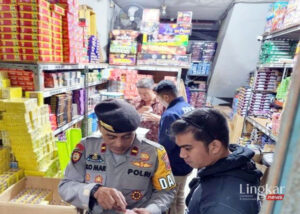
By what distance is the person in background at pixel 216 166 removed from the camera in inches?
33.9

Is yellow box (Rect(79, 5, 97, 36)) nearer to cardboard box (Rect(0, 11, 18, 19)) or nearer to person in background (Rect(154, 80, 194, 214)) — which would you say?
cardboard box (Rect(0, 11, 18, 19))

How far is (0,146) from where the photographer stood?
2145 millimetres

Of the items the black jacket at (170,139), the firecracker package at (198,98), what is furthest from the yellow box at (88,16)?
the firecracker package at (198,98)

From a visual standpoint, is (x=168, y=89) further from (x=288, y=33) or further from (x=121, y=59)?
(x=121, y=59)

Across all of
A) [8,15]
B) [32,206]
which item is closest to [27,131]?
[32,206]

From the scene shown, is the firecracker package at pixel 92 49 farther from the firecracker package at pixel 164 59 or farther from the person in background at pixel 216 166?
the person in background at pixel 216 166

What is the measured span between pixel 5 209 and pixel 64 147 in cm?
77

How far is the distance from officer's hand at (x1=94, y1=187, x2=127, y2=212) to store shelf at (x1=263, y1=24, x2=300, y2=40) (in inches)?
116

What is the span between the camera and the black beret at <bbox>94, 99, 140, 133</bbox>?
3.83 feet

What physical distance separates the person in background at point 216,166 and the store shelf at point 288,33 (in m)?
2.42

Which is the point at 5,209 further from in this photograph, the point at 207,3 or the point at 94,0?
the point at 207,3

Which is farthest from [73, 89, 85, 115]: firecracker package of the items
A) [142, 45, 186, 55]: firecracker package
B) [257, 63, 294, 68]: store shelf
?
[257, 63, 294, 68]: store shelf

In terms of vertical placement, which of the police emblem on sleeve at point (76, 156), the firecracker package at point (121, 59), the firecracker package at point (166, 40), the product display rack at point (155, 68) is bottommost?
the police emblem on sleeve at point (76, 156)

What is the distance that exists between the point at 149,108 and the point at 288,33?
2425mm
